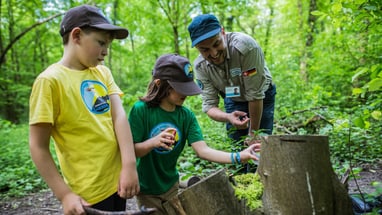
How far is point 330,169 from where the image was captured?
141 cm

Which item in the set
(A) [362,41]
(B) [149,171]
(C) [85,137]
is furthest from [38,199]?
(A) [362,41]

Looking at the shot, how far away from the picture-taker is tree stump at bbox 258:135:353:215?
137 cm

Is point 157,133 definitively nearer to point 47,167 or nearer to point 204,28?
point 47,167

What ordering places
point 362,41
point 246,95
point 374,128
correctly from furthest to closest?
1. point 362,41
2. point 374,128
3. point 246,95

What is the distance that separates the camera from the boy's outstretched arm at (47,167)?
1.31 metres

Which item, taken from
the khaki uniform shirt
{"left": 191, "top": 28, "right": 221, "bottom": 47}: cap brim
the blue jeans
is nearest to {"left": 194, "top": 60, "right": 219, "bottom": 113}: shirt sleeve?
the khaki uniform shirt

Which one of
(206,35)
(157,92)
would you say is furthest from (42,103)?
(206,35)

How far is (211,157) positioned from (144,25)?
9.95m

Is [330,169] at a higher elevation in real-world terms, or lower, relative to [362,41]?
lower

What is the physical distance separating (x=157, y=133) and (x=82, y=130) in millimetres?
517

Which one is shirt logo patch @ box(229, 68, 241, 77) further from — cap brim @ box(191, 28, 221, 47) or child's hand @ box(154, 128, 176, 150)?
child's hand @ box(154, 128, 176, 150)

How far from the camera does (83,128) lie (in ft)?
4.80

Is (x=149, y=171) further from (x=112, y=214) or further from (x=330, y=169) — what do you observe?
(x=330, y=169)

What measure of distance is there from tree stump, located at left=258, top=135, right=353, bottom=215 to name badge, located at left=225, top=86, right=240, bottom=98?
59.4 inches
